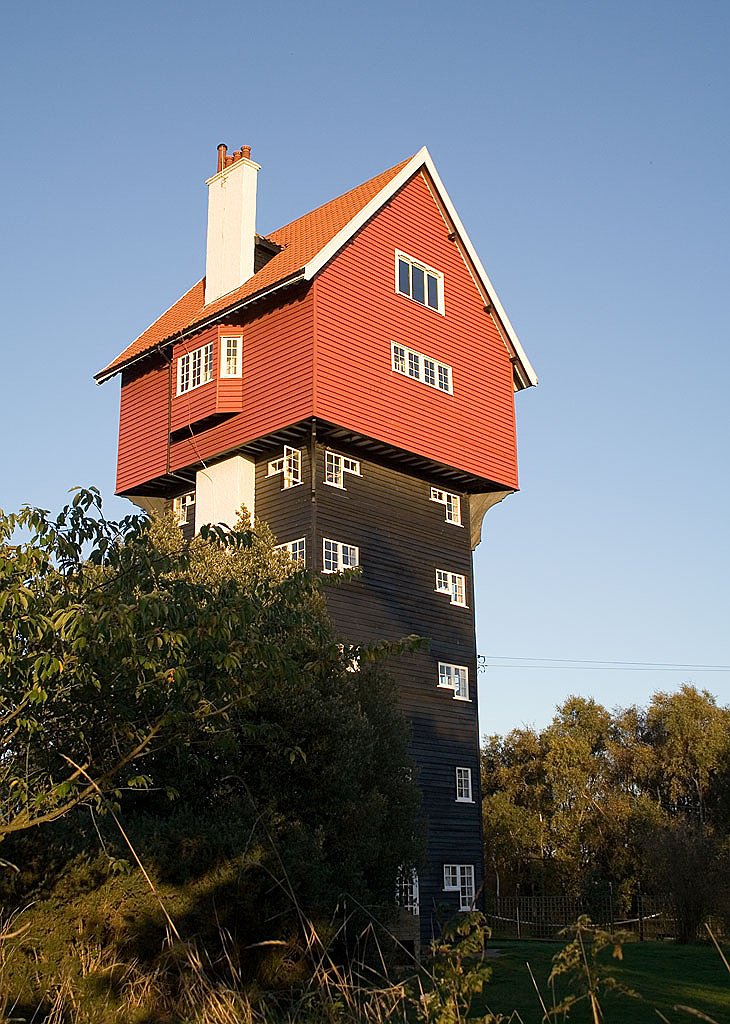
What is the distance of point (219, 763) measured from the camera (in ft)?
68.8

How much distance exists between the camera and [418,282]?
1423 inches

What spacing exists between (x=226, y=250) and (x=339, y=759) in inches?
788

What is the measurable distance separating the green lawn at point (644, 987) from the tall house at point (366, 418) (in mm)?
6161

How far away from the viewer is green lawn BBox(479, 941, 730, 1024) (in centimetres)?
1736

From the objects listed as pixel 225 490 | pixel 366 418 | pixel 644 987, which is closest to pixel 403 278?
pixel 366 418

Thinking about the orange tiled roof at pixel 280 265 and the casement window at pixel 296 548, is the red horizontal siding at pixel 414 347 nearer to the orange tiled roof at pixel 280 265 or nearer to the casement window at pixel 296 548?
the orange tiled roof at pixel 280 265

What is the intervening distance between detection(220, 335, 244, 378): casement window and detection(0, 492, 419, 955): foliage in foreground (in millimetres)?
7880

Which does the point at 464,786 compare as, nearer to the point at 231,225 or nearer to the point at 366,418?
the point at 366,418

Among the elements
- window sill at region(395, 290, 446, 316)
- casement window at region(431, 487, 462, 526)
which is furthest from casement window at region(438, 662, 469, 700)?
window sill at region(395, 290, 446, 316)

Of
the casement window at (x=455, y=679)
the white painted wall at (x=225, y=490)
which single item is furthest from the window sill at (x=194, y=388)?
the casement window at (x=455, y=679)

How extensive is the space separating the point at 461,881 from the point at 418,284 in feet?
61.1

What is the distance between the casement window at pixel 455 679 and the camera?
34906 millimetres

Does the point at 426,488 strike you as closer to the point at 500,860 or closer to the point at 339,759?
the point at 339,759

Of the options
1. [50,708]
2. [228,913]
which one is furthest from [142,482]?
[50,708]
